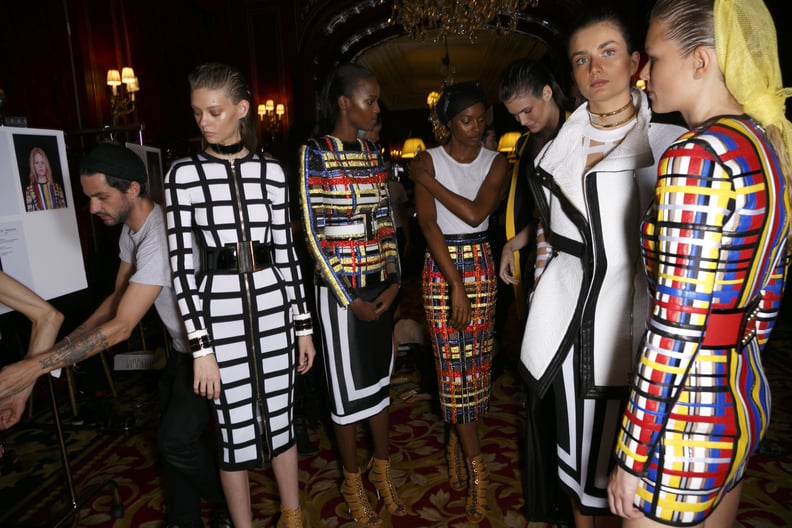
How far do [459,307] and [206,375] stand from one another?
0.94 m

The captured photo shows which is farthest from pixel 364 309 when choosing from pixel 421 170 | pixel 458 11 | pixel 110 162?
pixel 458 11

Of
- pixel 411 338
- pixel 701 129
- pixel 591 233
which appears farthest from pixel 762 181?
pixel 411 338

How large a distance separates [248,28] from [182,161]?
7594mm

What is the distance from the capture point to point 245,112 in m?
1.68

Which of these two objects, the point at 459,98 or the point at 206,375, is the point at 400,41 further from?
the point at 206,375

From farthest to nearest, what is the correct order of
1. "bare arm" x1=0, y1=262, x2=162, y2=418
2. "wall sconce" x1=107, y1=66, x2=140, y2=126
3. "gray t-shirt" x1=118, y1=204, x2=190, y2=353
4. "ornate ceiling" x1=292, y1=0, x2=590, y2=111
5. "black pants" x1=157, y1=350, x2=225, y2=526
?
"ornate ceiling" x1=292, y1=0, x2=590, y2=111 < "wall sconce" x1=107, y1=66, x2=140, y2=126 < "black pants" x1=157, y1=350, x2=225, y2=526 < "gray t-shirt" x1=118, y1=204, x2=190, y2=353 < "bare arm" x1=0, y1=262, x2=162, y2=418

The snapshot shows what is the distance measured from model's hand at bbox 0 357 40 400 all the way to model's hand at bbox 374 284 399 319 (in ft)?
3.61

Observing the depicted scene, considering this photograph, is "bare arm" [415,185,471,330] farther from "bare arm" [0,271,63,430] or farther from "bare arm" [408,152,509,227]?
"bare arm" [0,271,63,430]

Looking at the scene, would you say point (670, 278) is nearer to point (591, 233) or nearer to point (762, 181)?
point (762, 181)

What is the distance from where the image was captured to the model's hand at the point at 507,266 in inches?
80.4

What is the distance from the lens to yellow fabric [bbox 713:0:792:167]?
0.87 meters

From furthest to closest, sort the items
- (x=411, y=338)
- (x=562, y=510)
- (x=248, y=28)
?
(x=248, y=28), (x=411, y=338), (x=562, y=510)

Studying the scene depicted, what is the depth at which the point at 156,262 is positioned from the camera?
5.70 ft

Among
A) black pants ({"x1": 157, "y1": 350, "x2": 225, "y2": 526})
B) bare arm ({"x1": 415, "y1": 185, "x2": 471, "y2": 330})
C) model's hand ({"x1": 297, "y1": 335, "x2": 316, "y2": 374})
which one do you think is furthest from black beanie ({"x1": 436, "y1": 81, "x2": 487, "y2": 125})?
black pants ({"x1": 157, "y1": 350, "x2": 225, "y2": 526})
